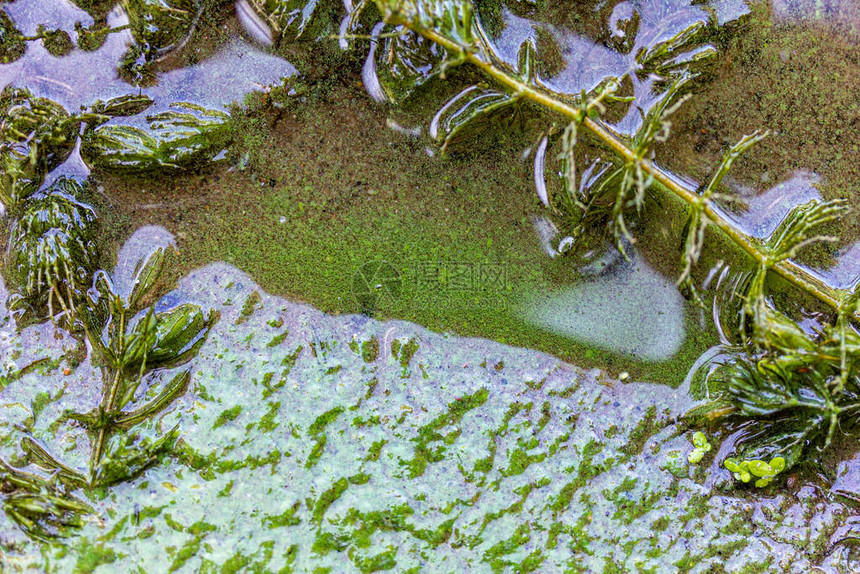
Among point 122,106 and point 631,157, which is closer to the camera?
point 631,157

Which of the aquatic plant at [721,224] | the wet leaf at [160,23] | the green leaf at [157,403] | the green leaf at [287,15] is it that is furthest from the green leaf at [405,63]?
the green leaf at [157,403]

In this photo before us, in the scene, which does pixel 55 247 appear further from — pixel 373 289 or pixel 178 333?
pixel 373 289

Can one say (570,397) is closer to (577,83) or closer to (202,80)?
(577,83)

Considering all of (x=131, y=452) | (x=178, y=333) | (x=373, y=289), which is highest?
(x=373, y=289)

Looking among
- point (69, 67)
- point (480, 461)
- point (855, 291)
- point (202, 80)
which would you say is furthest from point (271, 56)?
point (855, 291)

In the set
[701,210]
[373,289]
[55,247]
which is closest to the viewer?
[701,210]

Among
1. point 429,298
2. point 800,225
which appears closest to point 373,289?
point 429,298

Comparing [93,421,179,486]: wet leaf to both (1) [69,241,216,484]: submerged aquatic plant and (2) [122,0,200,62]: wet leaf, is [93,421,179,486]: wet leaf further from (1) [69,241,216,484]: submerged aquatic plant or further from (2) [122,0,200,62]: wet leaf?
(2) [122,0,200,62]: wet leaf
